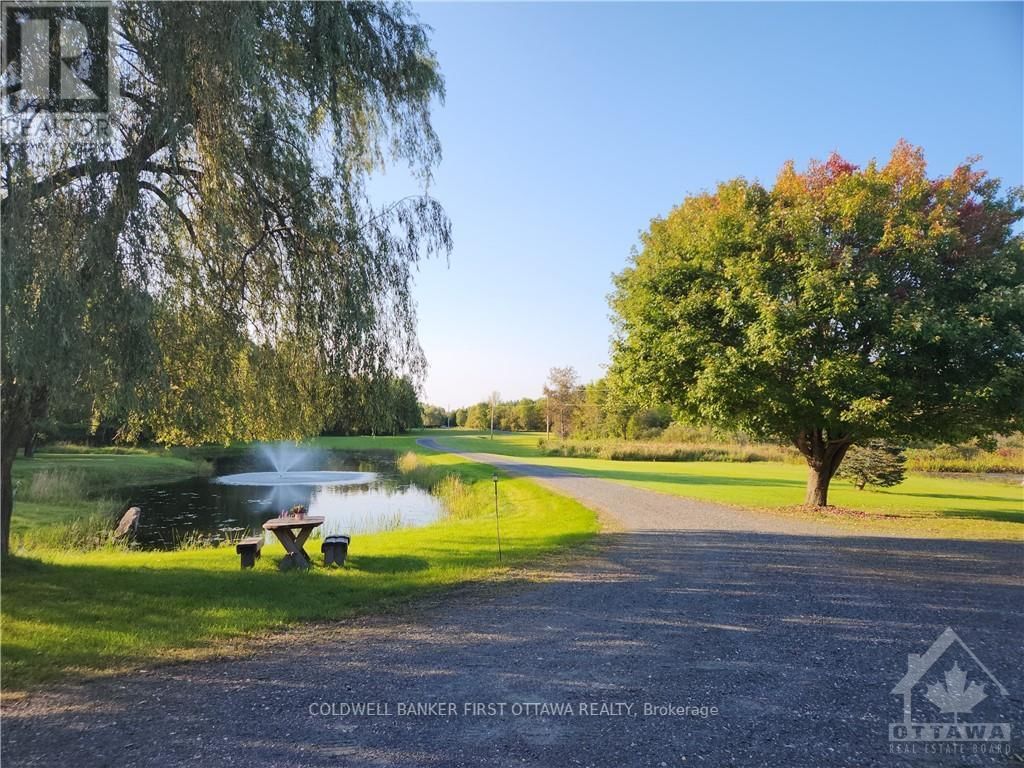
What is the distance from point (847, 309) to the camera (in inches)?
517

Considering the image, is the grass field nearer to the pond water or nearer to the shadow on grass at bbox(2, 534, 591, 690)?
the pond water

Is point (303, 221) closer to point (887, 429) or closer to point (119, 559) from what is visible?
point (119, 559)

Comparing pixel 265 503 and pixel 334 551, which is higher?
pixel 334 551

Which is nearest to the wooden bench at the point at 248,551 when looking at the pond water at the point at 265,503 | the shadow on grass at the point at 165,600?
the shadow on grass at the point at 165,600

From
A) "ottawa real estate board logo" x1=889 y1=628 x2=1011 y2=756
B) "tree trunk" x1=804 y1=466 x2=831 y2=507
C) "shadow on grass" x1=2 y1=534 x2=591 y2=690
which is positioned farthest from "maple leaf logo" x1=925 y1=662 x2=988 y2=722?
"tree trunk" x1=804 y1=466 x2=831 y2=507

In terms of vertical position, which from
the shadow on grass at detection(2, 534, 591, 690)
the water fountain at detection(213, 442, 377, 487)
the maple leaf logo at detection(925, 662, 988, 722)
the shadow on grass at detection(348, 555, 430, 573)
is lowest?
the water fountain at detection(213, 442, 377, 487)

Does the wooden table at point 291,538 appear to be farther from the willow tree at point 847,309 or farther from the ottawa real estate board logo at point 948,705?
the willow tree at point 847,309

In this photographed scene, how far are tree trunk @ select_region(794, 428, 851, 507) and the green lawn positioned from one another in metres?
9.26

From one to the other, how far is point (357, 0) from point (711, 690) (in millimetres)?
8317

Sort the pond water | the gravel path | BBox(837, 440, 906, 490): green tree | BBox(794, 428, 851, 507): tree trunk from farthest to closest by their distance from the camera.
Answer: BBox(837, 440, 906, 490): green tree, the pond water, BBox(794, 428, 851, 507): tree trunk, the gravel path

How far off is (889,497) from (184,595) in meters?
22.8

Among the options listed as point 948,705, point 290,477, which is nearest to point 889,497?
point 948,705

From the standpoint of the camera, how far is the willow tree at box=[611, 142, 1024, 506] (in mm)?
13234

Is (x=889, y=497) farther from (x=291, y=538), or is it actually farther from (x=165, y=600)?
(x=165, y=600)
